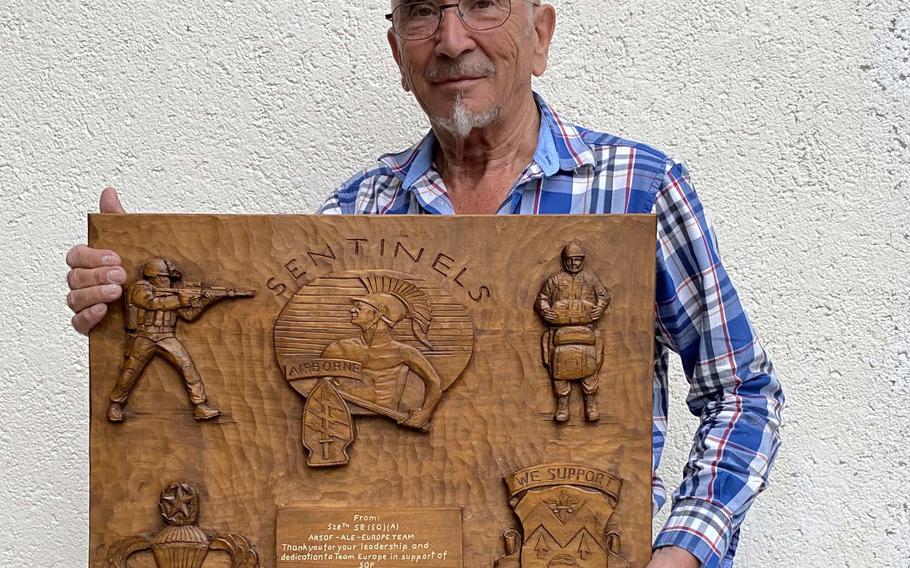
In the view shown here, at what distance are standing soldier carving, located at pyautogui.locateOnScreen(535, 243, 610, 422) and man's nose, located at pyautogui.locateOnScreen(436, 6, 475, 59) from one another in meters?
0.51

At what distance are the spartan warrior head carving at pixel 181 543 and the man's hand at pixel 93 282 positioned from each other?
32 centimetres

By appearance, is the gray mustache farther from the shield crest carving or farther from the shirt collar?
the shield crest carving

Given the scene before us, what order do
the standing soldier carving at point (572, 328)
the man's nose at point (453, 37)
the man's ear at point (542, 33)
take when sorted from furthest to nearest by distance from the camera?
the man's ear at point (542, 33)
the man's nose at point (453, 37)
the standing soldier carving at point (572, 328)

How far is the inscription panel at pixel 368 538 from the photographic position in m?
1.57

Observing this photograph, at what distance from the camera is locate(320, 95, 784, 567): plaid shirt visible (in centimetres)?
170

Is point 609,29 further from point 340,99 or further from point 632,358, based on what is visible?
point 632,358

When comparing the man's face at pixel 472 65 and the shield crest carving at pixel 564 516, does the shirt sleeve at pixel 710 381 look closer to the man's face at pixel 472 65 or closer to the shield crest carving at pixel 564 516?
the shield crest carving at pixel 564 516

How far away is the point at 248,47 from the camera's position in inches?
101


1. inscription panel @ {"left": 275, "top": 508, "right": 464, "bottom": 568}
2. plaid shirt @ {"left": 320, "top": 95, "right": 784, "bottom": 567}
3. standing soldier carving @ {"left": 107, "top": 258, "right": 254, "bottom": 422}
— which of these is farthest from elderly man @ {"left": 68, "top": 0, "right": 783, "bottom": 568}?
inscription panel @ {"left": 275, "top": 508, "right": 464, "bottom": 568}

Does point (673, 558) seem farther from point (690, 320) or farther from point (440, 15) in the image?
point (440, 15)

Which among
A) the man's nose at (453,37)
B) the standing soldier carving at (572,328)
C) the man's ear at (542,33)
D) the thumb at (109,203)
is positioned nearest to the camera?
the standing soldier carving at (572,328)

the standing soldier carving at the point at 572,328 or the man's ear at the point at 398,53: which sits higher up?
the man's ear at the point at 398,53

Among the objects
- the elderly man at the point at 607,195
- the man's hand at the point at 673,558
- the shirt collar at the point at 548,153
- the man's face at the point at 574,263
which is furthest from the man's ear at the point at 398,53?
the man's hand at the point at 673,558

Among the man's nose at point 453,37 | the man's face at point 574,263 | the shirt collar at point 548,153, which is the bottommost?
the man's face at point 574,263
